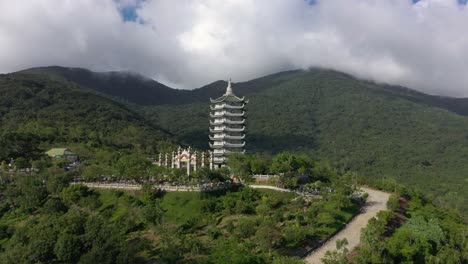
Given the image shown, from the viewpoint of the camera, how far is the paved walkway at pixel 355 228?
39513 millimetres

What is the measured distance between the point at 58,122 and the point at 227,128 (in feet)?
193

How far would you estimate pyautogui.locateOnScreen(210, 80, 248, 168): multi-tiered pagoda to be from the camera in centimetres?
6950

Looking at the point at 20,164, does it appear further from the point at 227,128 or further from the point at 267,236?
the point at 267,236

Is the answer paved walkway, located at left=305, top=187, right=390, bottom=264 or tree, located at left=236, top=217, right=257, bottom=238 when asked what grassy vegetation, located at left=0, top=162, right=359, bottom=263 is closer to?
tree, located at left=236, top=217, right=257, bottom=238

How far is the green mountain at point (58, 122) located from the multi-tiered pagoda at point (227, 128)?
30.8m

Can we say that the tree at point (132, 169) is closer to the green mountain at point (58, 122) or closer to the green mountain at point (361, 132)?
the green mountain at point (58, 122)

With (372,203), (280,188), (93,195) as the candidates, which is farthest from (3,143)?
(372,203)

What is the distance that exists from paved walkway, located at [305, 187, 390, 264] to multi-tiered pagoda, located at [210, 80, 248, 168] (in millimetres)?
22288

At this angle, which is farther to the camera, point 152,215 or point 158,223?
point 152,215

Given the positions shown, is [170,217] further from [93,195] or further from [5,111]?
[5,111]

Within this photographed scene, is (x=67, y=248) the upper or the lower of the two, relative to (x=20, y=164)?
lower

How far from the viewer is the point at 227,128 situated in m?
70.2

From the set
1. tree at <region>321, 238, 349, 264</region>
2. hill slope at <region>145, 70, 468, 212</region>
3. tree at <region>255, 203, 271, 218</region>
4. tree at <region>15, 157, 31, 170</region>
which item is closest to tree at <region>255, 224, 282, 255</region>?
tree at <region>321, 238, 349, 264</region>

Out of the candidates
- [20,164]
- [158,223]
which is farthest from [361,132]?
[158,223]
